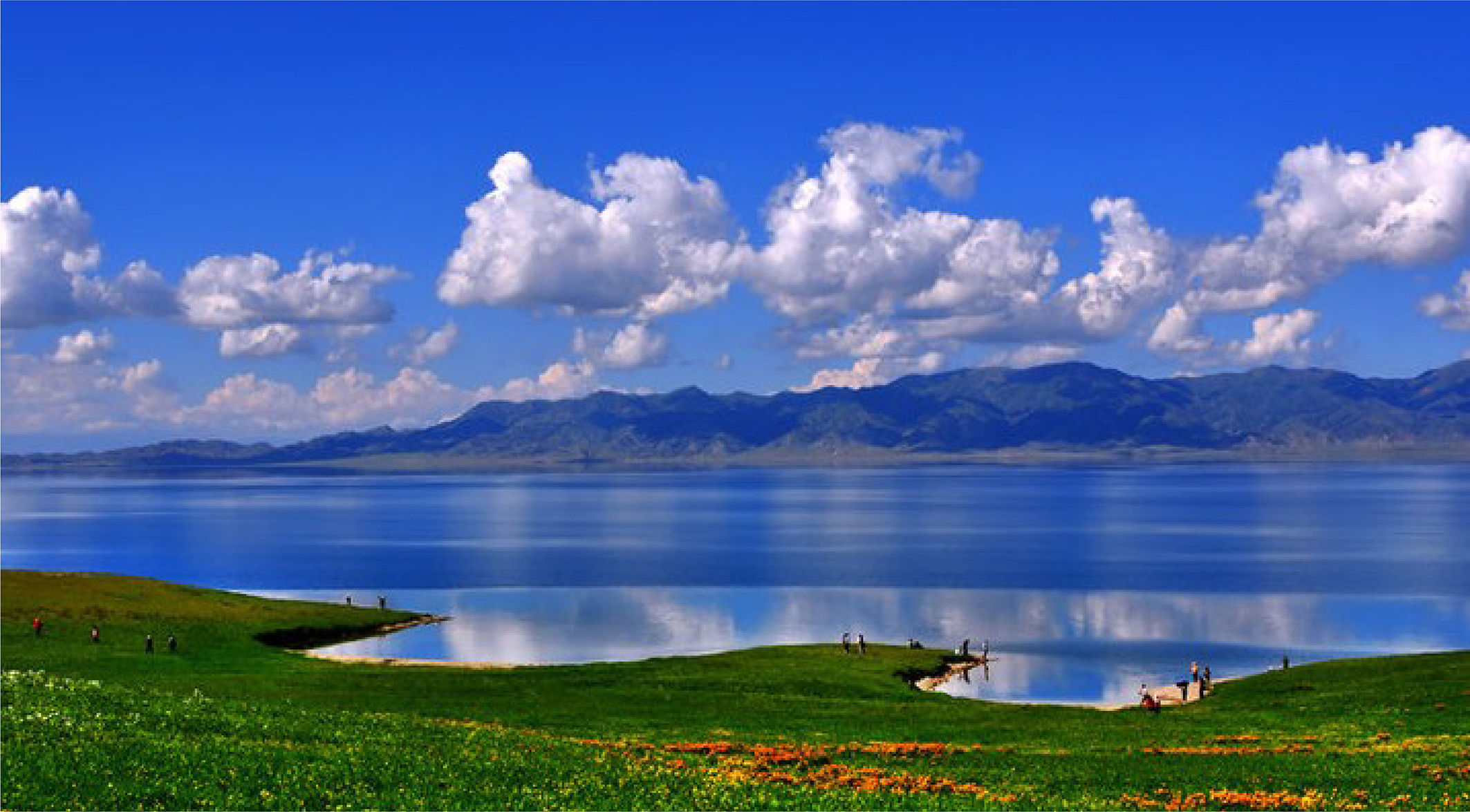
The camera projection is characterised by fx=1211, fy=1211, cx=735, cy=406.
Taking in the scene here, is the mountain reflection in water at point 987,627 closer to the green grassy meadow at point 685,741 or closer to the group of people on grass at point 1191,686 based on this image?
the group of people on grass at point 1191,686

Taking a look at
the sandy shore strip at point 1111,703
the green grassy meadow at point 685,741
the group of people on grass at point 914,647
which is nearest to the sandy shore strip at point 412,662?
the green grassy meadow at point 685,741

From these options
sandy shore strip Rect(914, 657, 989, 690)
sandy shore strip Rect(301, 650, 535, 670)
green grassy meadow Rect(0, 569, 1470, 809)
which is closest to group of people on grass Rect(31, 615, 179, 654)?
green grassy meadow Rect(0, 569, 1470, 809)

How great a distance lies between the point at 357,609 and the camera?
443ft

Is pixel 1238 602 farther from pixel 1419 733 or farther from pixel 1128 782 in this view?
pixel 1128 782

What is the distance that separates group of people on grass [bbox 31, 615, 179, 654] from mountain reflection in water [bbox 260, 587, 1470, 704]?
18.2 meters

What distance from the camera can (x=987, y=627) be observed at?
132250mm

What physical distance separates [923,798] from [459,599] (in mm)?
133952

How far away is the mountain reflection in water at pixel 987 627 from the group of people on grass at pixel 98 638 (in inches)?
717

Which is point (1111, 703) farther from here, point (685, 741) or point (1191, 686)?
point (685, 741)

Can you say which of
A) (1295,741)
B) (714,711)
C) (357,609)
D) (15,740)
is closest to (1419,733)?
(1295,741)

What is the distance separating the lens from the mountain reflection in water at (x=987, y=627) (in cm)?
10725

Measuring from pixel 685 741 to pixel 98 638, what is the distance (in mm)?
66133

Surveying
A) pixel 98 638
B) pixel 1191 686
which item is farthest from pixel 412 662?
pixel 1191 686

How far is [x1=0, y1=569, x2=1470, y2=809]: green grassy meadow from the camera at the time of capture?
103ft
